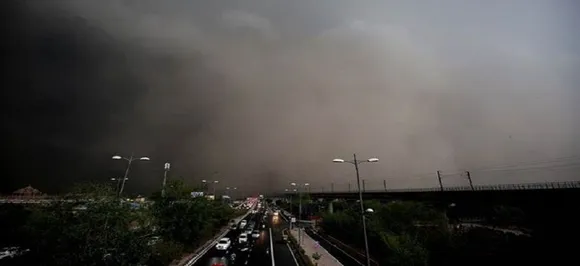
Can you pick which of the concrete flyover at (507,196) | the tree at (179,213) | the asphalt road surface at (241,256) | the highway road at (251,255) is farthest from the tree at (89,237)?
the concrete flyover at (507,196)

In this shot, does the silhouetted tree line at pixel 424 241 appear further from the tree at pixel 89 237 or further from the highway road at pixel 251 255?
the tree at pixel 89 237

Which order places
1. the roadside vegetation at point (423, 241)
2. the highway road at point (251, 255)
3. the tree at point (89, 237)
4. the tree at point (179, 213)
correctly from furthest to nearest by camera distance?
1. the tree at point (179, 213)
2. the highway road at point (251, 255)
3. the roadside vegetation at point (423, 241)
4. the tree at point (89, 237)

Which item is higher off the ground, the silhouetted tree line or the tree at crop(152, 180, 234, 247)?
the tree at crop(152, 180, 234, 247)

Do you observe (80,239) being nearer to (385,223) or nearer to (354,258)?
(354,258)

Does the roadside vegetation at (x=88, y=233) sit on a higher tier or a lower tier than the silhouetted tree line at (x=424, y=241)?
higher

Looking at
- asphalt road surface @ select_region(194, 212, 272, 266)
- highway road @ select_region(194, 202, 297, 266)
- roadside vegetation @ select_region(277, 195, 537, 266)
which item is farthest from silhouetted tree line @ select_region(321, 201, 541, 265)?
asphalt road surface @ select_region(194, 212, 272, 266)

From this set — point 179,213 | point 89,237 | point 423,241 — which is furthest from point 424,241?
point 89,237

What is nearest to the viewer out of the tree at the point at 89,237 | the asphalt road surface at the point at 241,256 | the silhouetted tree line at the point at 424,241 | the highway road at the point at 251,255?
the tree at the point at 89,237

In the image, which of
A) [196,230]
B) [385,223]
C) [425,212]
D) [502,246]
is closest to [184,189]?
[196,230]

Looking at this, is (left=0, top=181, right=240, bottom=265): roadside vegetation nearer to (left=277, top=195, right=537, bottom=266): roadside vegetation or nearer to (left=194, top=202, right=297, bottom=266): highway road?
(left=194, top=202, right=297, bottom=266): highway road

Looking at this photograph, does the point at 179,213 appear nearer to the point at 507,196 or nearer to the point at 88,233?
the point at 88,233

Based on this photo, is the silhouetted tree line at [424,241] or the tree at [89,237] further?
the silhouetted tree line at [424,241]

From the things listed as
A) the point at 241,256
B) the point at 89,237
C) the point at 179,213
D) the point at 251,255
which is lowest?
the point at 251,255
